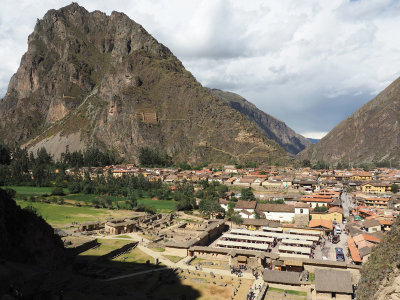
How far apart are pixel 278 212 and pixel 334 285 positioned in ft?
106

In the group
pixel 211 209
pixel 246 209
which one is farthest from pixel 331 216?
pixel 211 209

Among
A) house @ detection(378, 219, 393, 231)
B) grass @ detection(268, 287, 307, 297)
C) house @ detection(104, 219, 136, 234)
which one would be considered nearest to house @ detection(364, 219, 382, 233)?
house @ detection(378, 219, 393, 231)

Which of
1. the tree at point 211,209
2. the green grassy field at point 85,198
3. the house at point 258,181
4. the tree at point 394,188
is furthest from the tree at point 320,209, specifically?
the tree at point 394,188

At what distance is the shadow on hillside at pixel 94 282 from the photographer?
69.7ft

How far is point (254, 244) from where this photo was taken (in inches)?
1763

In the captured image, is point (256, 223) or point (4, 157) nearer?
point (256, 223)

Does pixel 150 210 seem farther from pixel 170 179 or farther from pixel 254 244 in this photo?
pixel 170 179

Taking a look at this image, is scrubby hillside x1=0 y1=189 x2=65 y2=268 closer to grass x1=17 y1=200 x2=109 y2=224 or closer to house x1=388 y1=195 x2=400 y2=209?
grass x1=17 y1=200 x2=109 y2=224

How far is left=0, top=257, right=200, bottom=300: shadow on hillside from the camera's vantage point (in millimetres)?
21237

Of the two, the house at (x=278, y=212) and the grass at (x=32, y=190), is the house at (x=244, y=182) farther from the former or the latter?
the grass at (x=32, y=190)

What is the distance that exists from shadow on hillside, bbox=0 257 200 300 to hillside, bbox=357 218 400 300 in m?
14.4

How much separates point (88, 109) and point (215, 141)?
83719 millimetres

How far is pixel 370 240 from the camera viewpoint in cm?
4356

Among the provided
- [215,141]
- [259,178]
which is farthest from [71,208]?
[215,141]
